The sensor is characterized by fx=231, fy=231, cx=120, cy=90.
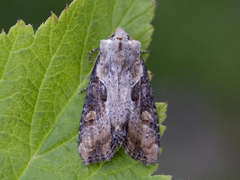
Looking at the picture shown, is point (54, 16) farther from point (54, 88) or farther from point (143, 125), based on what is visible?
point (143, 125)

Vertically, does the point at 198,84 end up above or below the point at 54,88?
below

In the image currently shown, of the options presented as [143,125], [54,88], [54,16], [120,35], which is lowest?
[143,125]

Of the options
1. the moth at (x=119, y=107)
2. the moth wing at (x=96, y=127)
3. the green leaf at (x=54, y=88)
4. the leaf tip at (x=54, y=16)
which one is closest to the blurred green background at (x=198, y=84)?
the moth at (x=119, y=107)

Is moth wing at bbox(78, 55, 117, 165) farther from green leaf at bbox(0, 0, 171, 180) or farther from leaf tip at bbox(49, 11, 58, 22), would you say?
leaf tip at bbox(49, 11, 58, 22)

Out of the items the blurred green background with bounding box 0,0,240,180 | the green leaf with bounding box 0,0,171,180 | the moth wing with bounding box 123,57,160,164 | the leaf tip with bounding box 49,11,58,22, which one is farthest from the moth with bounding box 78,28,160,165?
the blurred green background with bounding box 0,0,240,180

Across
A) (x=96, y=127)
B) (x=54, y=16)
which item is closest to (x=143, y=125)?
(x=96, y=127)

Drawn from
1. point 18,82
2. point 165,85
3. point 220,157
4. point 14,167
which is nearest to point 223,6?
point 165,85

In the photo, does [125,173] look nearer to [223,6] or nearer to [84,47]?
[84,47]
